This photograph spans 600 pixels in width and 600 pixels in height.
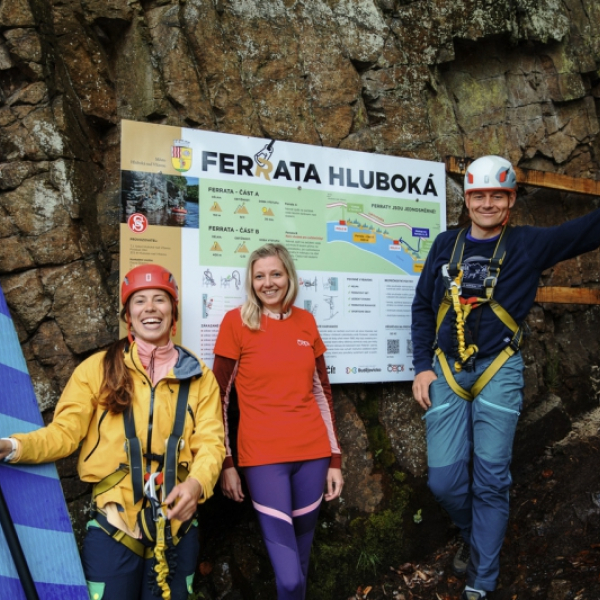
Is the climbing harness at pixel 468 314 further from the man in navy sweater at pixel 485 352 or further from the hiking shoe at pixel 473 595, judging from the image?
the hiking shoe at pixel 473 595

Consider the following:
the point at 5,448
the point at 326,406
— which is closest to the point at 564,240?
the point at 326,406

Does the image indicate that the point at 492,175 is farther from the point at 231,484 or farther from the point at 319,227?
the point at 231,484

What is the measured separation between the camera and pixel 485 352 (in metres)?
4.30

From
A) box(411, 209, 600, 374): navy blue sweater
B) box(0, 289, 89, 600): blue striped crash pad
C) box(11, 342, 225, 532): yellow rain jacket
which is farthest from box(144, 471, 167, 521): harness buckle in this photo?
box(411, 209, 600, 374): navy blue sweater

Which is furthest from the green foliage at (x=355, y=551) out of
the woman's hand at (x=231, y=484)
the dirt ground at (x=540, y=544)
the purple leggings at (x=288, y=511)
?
the woman's hand at (x=231, y=484)

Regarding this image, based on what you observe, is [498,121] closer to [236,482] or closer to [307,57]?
[307,57]

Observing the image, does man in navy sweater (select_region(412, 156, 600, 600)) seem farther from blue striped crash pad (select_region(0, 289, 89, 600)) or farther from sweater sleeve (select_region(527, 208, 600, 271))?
blue striped crash pad (select_region(0, 289, 89, 600))

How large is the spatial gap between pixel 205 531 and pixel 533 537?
107 inches

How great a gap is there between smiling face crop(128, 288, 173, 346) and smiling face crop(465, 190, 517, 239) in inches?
88.4

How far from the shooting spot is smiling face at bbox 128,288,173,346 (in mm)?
3568

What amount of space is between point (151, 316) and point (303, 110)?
277cm

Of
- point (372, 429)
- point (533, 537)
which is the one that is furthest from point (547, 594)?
point (372, 429)

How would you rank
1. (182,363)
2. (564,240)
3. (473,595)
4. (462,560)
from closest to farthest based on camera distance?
(182,363) < (473,595) < (564,240) < (462,560)

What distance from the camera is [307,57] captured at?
5.61 metres
